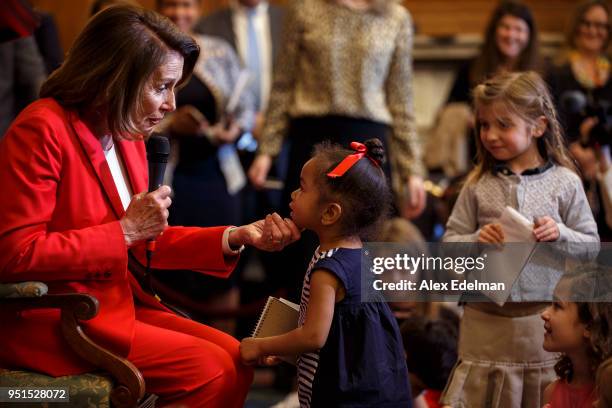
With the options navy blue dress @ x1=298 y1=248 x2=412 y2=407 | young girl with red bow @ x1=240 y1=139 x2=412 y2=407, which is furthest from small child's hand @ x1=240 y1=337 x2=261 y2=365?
navy blue dress @ x1=298 y1=248 x2=412 y2=407

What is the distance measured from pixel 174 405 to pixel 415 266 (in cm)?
72

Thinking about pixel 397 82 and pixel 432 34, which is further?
pixel 432 34

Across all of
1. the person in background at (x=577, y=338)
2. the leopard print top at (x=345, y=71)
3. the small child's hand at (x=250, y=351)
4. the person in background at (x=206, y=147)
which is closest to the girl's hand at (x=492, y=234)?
the person in background at (x=577, y=338)

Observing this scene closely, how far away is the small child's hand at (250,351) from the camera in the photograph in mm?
2404

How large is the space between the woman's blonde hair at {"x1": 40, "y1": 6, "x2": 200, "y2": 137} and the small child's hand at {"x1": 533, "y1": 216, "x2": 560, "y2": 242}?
1.07 meters

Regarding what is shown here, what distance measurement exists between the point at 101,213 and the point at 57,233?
0.47 feet

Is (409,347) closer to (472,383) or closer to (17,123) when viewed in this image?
(472,383)

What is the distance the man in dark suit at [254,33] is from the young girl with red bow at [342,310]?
9.30ft

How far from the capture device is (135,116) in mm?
2373

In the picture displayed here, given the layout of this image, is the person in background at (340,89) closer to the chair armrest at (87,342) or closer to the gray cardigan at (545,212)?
the gray cardigan at (545,212)

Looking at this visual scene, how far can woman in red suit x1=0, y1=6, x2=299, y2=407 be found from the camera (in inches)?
86.6

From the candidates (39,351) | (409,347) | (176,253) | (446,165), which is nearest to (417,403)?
(409,347)

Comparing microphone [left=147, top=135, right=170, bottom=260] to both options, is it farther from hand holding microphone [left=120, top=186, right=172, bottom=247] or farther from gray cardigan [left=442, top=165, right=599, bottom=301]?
gray cardigan [left=442, top=165, right=599, bottom=301]

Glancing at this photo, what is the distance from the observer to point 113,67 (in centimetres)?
233
